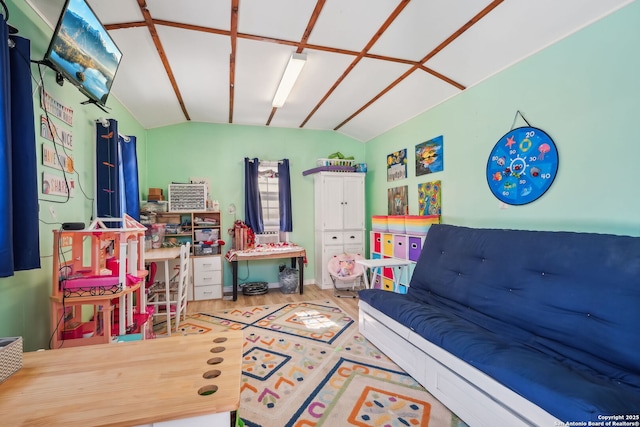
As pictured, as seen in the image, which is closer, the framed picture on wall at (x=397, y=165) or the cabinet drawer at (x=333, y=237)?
the framed picture on wall at (x=397, y=165)

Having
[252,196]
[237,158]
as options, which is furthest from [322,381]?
[237,158]

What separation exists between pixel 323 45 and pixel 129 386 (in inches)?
107

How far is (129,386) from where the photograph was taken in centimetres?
91

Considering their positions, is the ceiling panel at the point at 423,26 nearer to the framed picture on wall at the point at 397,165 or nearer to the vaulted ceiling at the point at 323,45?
the vaulted ceiling at the point at 323,45

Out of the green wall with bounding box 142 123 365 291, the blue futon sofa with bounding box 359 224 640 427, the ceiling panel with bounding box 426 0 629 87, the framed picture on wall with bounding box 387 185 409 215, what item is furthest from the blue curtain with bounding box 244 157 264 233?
the ceiling panel with bounding box 426 0 629 87

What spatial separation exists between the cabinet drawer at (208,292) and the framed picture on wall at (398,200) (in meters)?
2.80

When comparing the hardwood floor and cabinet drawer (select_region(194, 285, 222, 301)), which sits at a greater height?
cabinet drawer (select_region(194, 285, 222, 301))

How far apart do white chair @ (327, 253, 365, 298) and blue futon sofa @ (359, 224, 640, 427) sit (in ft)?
5.92

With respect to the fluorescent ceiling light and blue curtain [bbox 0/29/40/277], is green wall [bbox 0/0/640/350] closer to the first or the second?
blue curtain [bbox 0/29/40/277]

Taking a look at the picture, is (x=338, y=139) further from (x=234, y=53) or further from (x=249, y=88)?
(x=234, y=53)

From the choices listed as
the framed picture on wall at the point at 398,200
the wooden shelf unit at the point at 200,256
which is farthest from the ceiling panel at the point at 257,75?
the framed picture on wall at the point at 398,200

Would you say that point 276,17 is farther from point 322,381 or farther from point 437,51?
point 322,381

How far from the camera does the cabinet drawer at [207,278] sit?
4113 millimetres

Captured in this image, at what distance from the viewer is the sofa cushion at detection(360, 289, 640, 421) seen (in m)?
1.14
